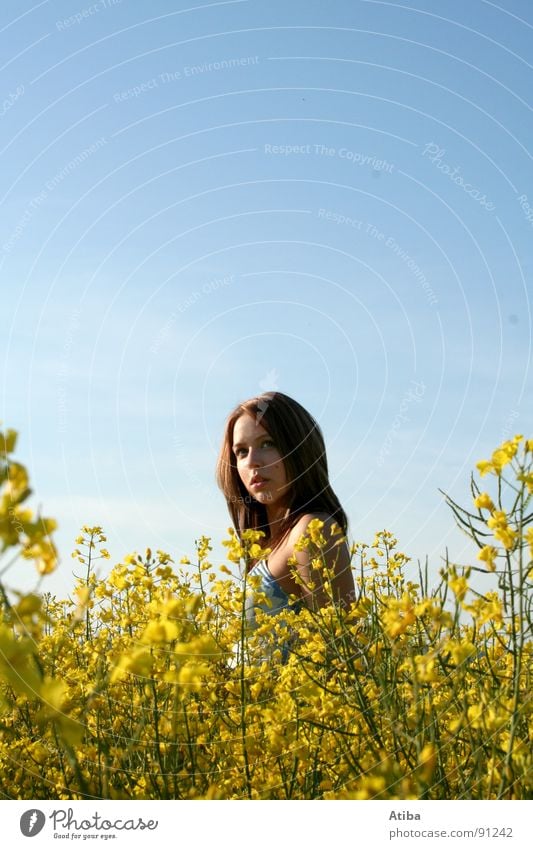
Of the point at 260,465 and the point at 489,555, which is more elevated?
the point at 260,465

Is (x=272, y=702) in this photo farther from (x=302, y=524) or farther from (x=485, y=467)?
(x=302, y=524)

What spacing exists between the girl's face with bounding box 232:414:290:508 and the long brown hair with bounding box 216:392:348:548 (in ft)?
0.10

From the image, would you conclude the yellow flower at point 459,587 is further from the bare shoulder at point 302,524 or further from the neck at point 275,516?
the neck at point 275,516

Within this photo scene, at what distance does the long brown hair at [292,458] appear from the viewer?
3516mm

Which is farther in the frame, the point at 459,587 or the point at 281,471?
the point at 281,471

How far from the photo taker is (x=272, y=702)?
167 centimetres

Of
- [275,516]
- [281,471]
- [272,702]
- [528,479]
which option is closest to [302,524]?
[281,471]

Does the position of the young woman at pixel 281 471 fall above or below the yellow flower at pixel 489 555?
above

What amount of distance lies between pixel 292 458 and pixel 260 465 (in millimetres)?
147

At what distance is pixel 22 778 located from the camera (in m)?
1.88

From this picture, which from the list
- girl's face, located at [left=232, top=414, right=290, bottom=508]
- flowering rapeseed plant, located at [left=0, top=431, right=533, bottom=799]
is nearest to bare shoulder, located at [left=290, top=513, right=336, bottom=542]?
girl's face, located at [left=232, top=414, right=290, bottom=508]

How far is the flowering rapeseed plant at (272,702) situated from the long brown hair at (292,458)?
1306 mm

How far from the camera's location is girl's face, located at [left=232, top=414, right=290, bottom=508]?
350cm

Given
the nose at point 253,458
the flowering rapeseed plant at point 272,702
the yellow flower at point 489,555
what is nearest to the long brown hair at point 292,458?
the nose at point 253,458
